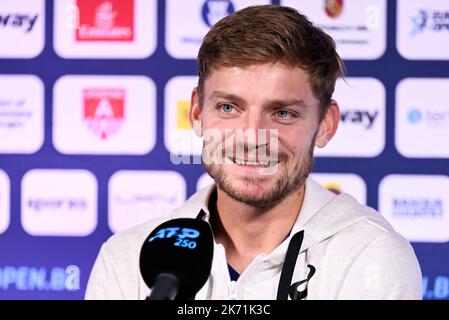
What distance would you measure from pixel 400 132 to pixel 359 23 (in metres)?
0.31

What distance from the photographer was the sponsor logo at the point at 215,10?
2.02 m

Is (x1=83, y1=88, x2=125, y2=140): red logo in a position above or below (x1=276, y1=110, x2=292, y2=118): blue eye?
below

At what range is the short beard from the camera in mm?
1145

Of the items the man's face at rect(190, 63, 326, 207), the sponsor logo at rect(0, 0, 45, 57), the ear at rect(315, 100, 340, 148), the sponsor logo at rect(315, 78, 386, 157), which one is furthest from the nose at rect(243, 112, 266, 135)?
the sponsor logo at rect(0, 0, 45, 57)

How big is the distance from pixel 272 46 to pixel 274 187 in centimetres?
22

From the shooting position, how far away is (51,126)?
6.73ft

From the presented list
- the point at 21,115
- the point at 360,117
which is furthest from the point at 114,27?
the point at 360,117

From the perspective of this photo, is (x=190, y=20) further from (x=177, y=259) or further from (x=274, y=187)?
(x=177, y=259)

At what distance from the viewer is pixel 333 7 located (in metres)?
2.00

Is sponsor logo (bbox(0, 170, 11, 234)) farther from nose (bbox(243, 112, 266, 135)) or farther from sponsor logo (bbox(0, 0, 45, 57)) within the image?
nose (bbox(243, 112, 266, 135))

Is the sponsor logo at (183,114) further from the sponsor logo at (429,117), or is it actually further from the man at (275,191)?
the man at (275,191)

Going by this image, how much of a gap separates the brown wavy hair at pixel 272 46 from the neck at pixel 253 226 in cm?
17

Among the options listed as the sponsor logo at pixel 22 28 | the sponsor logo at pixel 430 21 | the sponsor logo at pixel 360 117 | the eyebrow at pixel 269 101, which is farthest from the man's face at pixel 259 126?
the sponsor logo at pixel 22 28

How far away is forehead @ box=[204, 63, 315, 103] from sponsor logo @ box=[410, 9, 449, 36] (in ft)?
3.07
